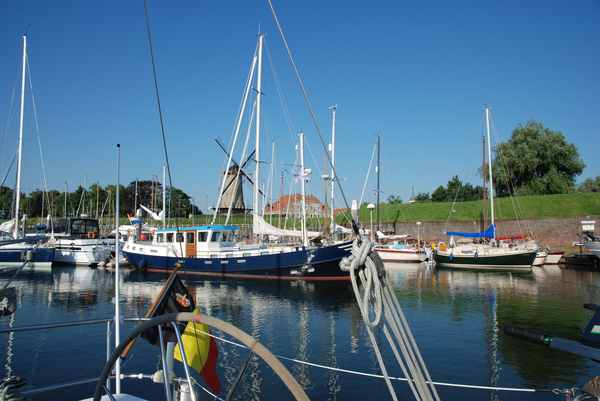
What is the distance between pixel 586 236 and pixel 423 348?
36322mm

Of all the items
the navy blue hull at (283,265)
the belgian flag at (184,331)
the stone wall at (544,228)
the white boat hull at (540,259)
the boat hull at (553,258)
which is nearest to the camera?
the belgian flag at (184,331)

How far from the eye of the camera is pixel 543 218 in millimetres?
49312

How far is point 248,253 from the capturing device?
92.4 feet

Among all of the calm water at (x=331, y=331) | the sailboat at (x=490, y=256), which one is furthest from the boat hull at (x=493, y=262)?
the calm water at (x=331, y=331)

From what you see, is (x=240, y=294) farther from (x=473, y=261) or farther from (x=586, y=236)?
(x=586, y=236)

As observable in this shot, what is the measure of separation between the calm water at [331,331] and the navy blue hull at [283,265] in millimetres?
1067

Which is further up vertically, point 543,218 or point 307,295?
point 543,218

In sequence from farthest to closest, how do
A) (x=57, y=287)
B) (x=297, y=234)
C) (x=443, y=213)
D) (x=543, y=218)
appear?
(x=443, y=213), (x=543, y=218), (x=297, y=234), (x=57, y=287)

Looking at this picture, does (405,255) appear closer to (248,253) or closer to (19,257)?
(248,253)

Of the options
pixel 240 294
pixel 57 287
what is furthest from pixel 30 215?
pixel 240 294

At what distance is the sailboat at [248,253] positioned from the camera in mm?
26625

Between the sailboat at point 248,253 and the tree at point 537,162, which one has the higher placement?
the tree at point 537,162

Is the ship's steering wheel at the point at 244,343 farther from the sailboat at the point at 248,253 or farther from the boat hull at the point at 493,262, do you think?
the boat hull at the point at 493,262

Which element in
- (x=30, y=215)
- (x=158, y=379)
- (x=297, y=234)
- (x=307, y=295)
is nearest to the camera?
(x=158, y=379)
